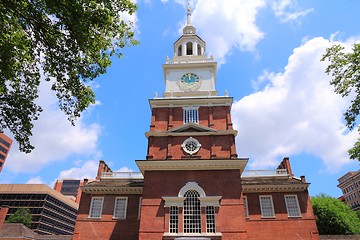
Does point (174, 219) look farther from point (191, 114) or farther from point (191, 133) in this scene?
point (191, 114)

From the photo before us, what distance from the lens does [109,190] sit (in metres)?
26.9

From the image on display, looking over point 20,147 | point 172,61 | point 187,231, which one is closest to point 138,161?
point 187,231

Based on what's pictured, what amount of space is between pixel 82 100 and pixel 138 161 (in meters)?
9.49

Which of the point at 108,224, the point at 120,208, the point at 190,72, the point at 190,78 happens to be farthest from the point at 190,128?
the point at 108,224

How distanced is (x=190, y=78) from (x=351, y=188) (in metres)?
89.3

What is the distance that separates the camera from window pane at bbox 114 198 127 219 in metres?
25.9

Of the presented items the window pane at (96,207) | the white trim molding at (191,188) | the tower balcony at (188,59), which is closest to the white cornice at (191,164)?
the white trim molding at (191,188)

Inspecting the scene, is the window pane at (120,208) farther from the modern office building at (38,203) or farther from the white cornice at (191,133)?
the modern office building at (38,203)

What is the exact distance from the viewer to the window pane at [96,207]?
2612 cm

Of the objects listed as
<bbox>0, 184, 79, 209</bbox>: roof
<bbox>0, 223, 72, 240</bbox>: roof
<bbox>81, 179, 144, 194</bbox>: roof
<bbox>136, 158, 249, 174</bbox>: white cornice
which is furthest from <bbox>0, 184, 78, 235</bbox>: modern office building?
<bbox>136, 158, 249, 174</bbox>: white cornice

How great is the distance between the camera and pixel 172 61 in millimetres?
28906

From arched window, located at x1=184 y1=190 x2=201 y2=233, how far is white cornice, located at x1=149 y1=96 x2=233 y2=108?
336 inches

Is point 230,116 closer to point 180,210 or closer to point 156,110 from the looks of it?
point 156,110

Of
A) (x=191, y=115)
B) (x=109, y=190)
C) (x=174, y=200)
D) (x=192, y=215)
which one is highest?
(x=191, y=115)
